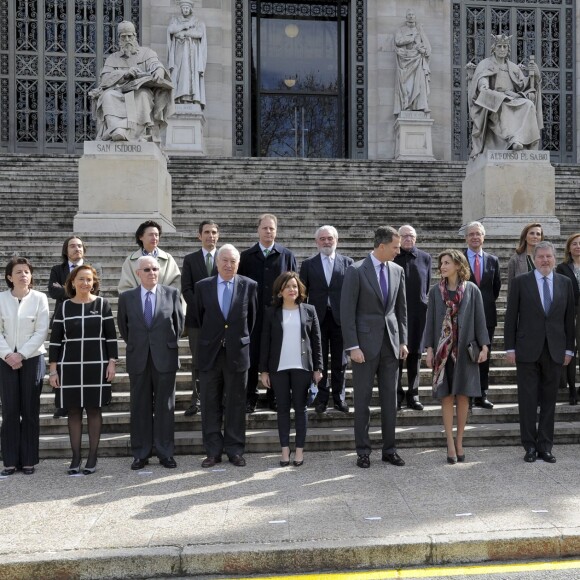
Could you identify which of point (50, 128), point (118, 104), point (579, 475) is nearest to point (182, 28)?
point (50, 128)

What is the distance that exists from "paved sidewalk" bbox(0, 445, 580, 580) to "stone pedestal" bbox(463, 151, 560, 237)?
21.6ft

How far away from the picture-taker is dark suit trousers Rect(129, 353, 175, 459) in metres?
6.36

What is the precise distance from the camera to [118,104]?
12.0 meters

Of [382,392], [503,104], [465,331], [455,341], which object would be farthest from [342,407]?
[503,104]

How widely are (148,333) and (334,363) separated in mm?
1841

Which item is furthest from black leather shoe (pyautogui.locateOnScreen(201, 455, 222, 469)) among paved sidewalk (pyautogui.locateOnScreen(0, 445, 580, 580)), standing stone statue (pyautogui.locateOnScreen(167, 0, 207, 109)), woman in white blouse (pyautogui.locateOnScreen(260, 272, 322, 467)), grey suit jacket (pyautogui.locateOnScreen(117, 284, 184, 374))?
standing stone statue (pyautogui.locateOnScreen(167, 0, 207, 109))

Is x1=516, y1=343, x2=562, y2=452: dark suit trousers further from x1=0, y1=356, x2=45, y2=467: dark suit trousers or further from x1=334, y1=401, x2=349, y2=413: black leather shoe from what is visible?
x1=0, y1=356, x2=45, y2=467: dark suit trousers

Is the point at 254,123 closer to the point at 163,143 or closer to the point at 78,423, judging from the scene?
the point at 163,143

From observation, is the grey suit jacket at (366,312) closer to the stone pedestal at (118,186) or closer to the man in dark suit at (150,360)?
the man in dark suit at (150,360)

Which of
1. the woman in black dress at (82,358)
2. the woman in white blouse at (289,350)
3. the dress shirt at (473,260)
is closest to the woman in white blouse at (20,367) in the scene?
the woman in black dress at (82,358)

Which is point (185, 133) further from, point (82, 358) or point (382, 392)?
point (382, 392)

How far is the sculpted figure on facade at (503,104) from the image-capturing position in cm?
1263

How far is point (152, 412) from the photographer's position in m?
6.48

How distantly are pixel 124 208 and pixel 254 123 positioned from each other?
943cm
